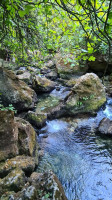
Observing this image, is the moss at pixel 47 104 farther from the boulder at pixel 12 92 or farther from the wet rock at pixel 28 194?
the wet rock at pixel 28 194

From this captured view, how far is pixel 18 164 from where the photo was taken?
376cm

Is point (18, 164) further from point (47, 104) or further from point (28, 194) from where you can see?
point (47, 104)

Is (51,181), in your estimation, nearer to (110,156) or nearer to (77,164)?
(77,164)

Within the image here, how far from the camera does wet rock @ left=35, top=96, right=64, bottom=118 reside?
751 cm

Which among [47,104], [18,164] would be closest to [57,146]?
[18,164]

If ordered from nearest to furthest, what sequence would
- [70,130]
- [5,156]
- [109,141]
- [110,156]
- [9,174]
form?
[9,174], [5,156], [110,156], [109,141], [70,130]

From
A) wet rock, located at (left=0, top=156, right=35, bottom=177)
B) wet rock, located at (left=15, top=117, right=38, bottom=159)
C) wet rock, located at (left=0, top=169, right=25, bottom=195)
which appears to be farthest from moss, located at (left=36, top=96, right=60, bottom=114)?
wet rock, located at (left=0, top=169, right=25, bottom=195)

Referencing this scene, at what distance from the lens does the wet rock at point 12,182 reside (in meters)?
3.09

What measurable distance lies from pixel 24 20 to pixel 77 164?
14.6ft

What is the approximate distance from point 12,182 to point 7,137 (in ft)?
3.96

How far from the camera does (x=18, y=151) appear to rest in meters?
4.17

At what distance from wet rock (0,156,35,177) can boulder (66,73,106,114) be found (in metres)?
3.99

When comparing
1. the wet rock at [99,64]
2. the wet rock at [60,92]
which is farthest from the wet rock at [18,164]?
the wet rock at [99,64]

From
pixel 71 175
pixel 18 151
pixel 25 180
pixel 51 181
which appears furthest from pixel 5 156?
pixel 71 175
